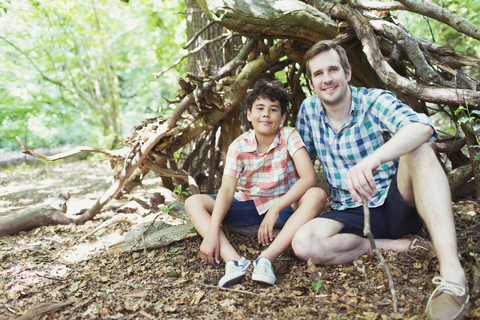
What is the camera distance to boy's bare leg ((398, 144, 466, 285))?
5.08 feet

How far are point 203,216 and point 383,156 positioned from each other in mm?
1316

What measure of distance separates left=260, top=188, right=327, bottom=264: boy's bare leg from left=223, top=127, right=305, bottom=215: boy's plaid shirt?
0.29 metres

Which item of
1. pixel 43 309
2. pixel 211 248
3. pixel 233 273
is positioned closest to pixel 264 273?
pixel 233 273

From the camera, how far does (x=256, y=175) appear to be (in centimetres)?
255

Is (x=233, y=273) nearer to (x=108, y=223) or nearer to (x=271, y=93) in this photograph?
(x=271, y=93)

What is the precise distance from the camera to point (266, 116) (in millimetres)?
2439

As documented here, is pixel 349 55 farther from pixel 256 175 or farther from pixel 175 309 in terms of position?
pixel 175 309

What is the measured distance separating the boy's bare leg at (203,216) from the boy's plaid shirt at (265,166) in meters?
0.28

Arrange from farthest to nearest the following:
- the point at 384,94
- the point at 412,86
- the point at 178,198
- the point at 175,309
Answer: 1. the point at 178,198
2. the point at 412,86
3. the point at 384,94
4. the point at 175,309

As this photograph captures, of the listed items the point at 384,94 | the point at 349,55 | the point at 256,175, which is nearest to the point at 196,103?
the point at 256,175

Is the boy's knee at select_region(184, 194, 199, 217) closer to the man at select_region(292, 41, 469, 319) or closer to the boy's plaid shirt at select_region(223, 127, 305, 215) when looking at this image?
the boy's plaid shirt at select_region(223, 127, 305, 215)

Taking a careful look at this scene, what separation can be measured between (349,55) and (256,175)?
59.2 inches

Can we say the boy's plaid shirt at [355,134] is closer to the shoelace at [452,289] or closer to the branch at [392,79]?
the branch at [392,79]

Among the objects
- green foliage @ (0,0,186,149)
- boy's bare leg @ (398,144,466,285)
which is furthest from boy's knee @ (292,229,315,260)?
green foliage @ (0,0,186,149)
